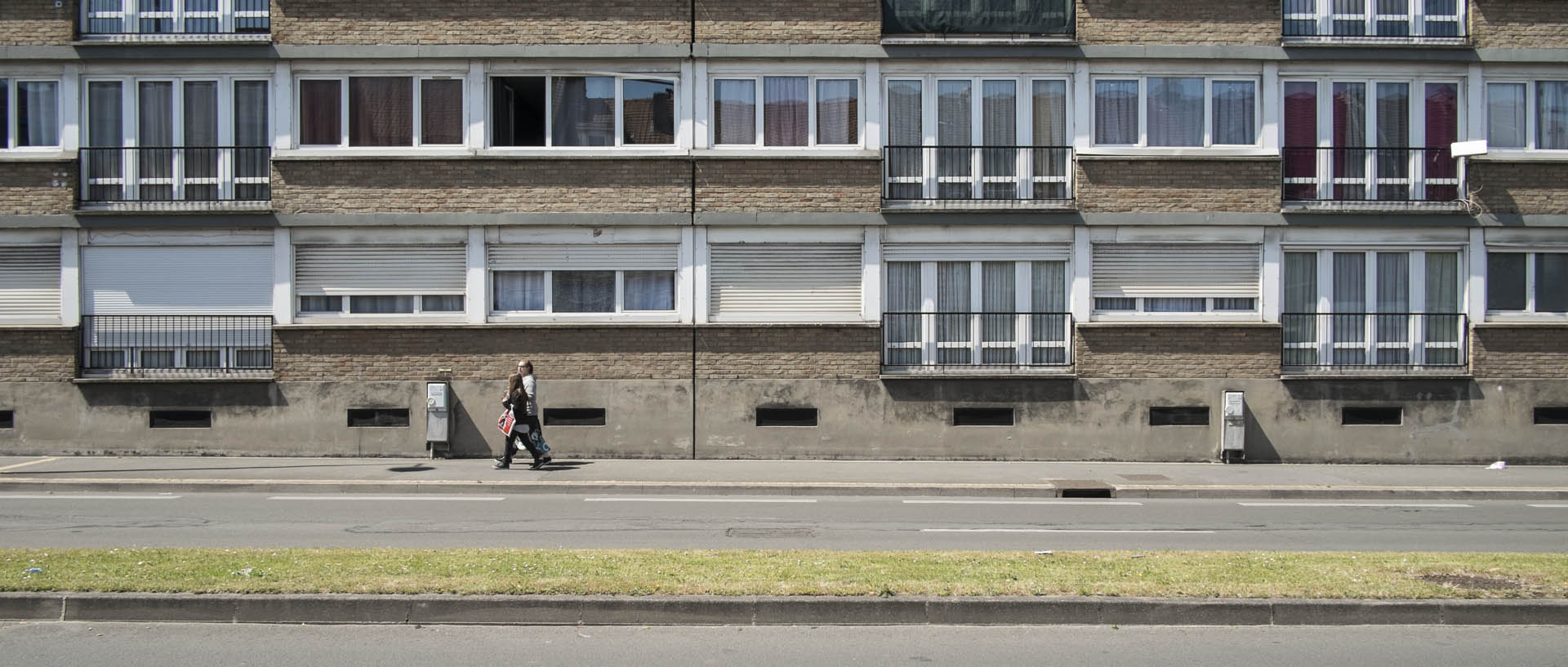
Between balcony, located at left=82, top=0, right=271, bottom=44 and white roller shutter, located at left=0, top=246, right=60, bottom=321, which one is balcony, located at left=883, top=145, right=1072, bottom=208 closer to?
balcony, located at left=82, top=0, right=271, bottom=44

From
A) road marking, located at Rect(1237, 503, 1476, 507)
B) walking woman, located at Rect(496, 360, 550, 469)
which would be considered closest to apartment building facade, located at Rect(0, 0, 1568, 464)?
walking woman, located at Rect(496, 360, 550, 469)

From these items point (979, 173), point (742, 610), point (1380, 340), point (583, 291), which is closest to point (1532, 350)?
point (1380, 340)

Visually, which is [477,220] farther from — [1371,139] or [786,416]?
[1371,139]

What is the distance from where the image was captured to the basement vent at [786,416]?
18094mm

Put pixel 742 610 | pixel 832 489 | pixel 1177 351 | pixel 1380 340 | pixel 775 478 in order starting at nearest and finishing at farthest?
pixel 742 610, pixel 832 489, pixel 775 478, pixel 1177 351, pixel 1380 340

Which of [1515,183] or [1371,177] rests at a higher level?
[1371,177]

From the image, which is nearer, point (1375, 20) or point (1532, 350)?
point (1532, 350)

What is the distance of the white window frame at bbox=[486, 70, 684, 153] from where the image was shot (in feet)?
58.9

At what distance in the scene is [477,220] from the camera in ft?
58.7

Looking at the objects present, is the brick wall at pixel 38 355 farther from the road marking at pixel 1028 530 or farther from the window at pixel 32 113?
the road marking at pixel 1028 530

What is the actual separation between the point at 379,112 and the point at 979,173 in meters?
8.83

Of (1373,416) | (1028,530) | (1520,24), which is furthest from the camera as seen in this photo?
(1520,24)

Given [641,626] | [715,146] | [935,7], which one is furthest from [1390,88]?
[641,626]

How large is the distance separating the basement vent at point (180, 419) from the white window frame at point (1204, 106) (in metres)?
13.5
